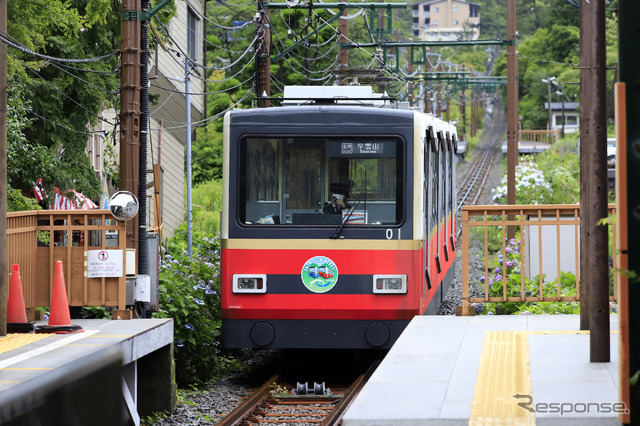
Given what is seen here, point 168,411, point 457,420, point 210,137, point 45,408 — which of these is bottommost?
point 168,411

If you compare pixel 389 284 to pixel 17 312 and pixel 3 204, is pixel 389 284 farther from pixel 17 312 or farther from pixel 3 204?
pixel 3 204

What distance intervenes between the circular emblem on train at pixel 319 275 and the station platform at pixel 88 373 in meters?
1.64

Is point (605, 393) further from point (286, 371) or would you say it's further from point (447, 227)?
point (447, 227)

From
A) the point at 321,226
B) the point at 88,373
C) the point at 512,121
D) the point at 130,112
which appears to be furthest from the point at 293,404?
the point at 512,121

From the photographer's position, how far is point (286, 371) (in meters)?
13.0

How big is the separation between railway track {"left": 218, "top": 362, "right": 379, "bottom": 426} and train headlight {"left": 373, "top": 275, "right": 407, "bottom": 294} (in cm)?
113

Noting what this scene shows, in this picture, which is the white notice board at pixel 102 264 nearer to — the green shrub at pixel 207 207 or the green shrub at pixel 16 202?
the green shrub at pixel 16 202

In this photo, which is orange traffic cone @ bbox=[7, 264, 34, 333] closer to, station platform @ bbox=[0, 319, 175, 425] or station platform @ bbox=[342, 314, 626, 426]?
station platform @ bbox=[0, 319, 175, 425]

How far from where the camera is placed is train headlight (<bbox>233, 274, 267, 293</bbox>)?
11125 millimetres

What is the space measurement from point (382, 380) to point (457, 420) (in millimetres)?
1354

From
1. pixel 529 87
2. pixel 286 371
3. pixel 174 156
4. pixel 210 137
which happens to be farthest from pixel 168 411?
pixel 529 87

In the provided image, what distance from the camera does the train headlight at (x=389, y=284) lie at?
11.0m

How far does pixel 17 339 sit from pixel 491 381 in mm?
4574

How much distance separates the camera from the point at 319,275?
36.6 feet
